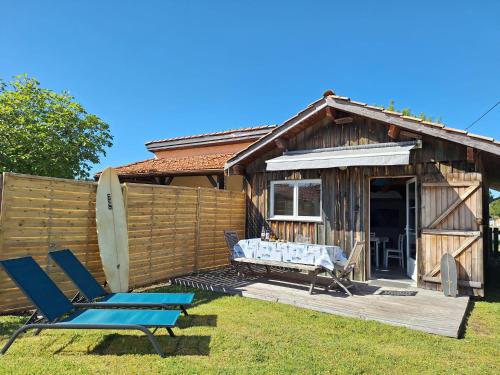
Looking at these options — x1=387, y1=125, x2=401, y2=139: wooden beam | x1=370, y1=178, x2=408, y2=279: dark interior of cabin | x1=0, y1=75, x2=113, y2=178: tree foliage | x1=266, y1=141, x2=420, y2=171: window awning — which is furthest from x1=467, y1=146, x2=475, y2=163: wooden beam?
x1=0, y1=75, x2=113, y2=178: tree foliage

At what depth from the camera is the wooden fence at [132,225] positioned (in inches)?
218

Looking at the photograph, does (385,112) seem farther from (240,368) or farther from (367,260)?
(240,368)

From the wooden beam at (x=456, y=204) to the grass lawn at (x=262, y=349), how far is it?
255 cm

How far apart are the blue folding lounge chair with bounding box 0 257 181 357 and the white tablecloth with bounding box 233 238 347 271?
3.88m

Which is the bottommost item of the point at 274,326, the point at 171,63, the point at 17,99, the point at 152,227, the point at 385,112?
the point at 274,326

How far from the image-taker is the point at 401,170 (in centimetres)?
831

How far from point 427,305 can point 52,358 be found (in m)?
6.69

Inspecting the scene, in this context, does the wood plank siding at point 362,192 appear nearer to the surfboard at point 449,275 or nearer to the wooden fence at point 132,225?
the surfboard at point 449,275

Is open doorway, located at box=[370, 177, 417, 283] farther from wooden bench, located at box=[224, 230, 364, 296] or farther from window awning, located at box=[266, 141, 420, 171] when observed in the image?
window awning, located at box=[266, 141, 420, 171]

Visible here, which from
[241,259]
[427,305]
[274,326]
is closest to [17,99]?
[241,259]

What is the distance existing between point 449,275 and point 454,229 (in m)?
A: 1.10

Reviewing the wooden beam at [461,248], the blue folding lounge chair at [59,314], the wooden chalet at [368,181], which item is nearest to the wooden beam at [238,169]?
the wooden chalet at [368,181]

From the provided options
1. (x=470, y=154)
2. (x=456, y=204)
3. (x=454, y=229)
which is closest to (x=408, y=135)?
(x=470, y=154)

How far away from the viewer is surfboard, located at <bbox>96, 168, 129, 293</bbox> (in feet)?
22.1
